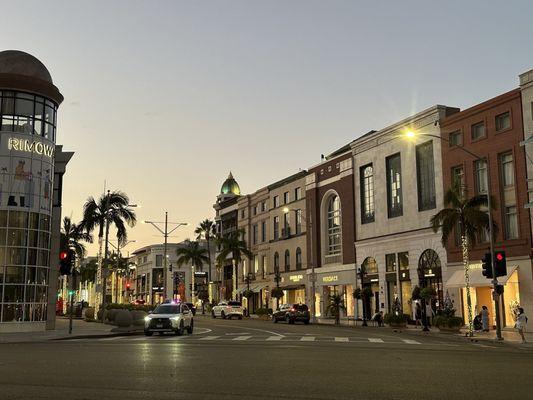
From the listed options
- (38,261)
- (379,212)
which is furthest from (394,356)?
(379,212)

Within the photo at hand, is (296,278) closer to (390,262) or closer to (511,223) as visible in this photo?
(390,262)

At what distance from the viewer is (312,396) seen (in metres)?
10.1

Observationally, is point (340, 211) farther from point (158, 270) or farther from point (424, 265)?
point (158, 270)

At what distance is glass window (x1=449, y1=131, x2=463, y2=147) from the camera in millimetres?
44166

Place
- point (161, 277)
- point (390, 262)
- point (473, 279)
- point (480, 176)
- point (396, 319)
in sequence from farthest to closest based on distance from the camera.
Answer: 1. point (161, 277)
2. point (390, 262)
3. point (480, 176)
4. point (473, 279)
5. point (396, 319)

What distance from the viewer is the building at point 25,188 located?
107 feet

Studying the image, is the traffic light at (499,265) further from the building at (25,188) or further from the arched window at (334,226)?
the arched window at (334,226)

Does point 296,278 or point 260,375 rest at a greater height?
point 296,278

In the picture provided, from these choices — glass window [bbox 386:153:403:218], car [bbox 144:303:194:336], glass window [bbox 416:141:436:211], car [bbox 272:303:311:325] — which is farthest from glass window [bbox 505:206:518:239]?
car [bbox 144:303:194:336]

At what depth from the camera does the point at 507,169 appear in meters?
39.8

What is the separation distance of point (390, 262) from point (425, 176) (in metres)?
8.28

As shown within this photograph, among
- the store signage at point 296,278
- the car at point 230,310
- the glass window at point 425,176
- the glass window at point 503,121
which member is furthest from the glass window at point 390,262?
the store signage at point 296,278

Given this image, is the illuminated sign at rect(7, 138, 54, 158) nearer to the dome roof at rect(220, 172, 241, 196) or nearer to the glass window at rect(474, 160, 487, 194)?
the glass window at rect(474, 160, 487, 194)

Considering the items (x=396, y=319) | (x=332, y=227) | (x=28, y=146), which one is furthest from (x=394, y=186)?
(x=28, y=146)
